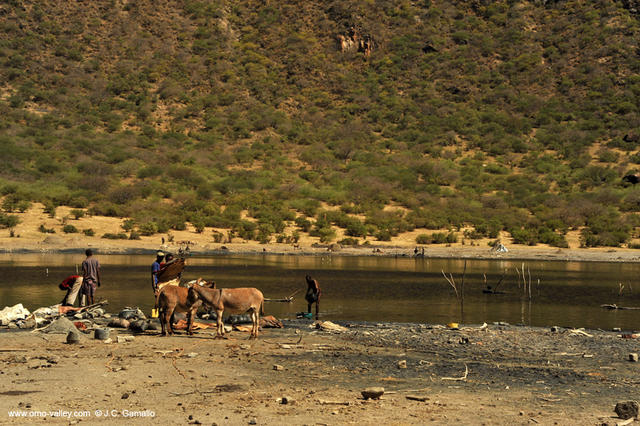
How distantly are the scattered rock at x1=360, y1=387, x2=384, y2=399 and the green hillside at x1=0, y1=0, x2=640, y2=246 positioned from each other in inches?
1493

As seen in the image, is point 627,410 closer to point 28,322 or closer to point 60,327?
point 60,327

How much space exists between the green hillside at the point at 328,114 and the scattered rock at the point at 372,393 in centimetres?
3793

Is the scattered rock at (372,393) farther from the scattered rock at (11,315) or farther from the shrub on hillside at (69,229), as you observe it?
the shrub on hillside at (69,229)

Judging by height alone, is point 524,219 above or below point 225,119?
below

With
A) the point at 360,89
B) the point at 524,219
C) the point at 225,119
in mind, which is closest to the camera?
the point at 524,219

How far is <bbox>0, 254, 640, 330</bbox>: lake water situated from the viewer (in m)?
20.8

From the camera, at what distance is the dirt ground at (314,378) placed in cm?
870

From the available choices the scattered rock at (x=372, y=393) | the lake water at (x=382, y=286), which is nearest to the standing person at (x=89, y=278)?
the lake water at (x=382, y=286)

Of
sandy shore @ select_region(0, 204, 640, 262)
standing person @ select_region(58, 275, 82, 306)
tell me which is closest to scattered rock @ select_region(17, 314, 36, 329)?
standing person @ select_region(58, 275, 82, 306)

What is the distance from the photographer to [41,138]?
63438 mm

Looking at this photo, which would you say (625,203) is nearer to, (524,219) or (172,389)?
(524,219)

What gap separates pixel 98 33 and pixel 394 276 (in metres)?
68.9


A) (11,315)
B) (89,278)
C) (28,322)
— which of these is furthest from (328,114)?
(28,322)

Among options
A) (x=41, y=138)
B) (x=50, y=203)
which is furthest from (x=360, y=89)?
(x=50, y=203)
